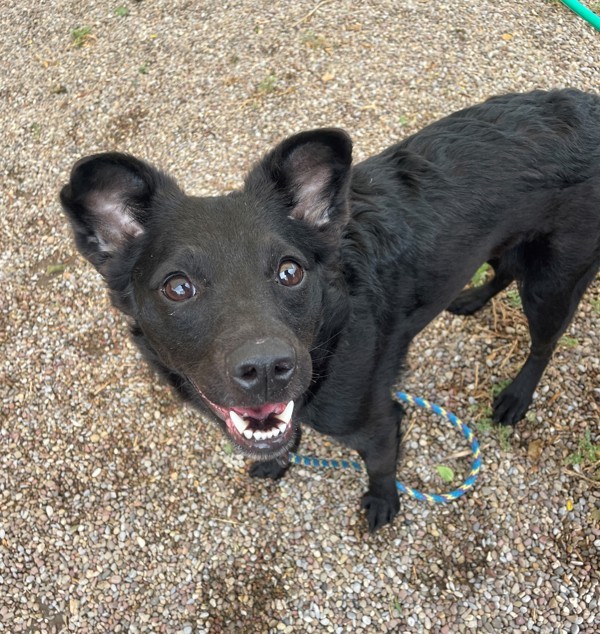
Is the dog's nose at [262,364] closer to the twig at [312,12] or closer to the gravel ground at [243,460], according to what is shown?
the gravel ground at [243,460]

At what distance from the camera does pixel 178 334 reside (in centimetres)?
252

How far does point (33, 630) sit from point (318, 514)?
1.95m

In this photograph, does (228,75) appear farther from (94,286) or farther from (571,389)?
(571,389)

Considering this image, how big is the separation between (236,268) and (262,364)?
1.65ft

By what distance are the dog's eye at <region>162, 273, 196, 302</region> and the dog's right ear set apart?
16.0 inches

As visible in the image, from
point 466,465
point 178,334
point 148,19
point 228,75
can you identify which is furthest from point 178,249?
point 148,19

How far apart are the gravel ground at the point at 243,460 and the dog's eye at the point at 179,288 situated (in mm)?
1893

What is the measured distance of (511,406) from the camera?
4023 mm

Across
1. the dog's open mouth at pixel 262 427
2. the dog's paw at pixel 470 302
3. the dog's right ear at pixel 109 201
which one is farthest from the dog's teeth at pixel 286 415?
the dog's paw at pixel 470 302

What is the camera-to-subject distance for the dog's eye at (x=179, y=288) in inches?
98.0

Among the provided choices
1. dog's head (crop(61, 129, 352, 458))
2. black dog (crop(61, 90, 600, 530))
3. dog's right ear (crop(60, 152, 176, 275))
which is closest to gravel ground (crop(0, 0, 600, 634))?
black dog (crop(61, 90, 600, 530))

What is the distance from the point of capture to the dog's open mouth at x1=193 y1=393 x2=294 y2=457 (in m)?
2.59

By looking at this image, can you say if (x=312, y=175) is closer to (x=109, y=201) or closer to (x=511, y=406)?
(x=109, y=201)

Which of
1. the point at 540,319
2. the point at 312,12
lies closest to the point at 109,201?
the point at 540,319
